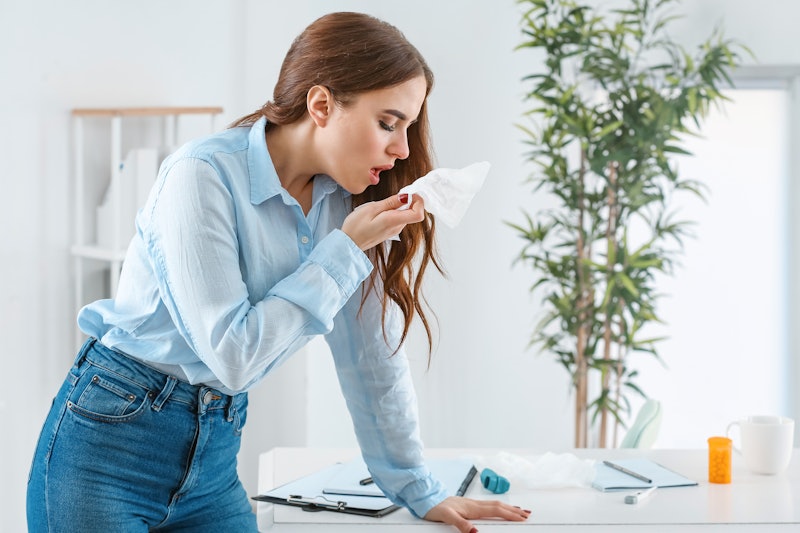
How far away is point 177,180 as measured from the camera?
1.12 meters

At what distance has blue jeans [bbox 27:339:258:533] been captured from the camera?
1147 millimetres

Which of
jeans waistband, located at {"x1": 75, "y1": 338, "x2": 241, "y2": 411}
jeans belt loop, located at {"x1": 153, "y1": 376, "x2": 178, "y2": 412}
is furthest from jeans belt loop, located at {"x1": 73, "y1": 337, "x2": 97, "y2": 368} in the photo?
jeans belt loop, located at {"x1": 153, "y1": 376, "x2": 178, "y2": 412}

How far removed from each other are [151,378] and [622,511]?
0.85 m

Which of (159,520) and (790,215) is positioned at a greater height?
(790,215)

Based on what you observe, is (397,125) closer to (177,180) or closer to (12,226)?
(177,180)

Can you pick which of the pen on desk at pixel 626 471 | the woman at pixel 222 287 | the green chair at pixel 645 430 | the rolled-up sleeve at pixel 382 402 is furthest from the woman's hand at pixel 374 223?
the green chair at pixel 645 430

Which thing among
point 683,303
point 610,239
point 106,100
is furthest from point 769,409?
point 106,100

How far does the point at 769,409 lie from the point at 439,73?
187 centimetres

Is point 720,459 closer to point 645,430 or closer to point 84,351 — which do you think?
point 645,430

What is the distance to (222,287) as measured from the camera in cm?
110

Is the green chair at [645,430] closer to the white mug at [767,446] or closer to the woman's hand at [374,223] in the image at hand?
the white mug at [767,446]

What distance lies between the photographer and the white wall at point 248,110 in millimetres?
2854

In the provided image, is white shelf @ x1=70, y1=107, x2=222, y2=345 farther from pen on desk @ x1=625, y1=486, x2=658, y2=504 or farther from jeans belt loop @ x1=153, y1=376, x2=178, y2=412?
pen on desk @ x1=625, y1=486, x2=658, y2=504

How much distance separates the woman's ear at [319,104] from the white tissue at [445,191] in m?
0.15
